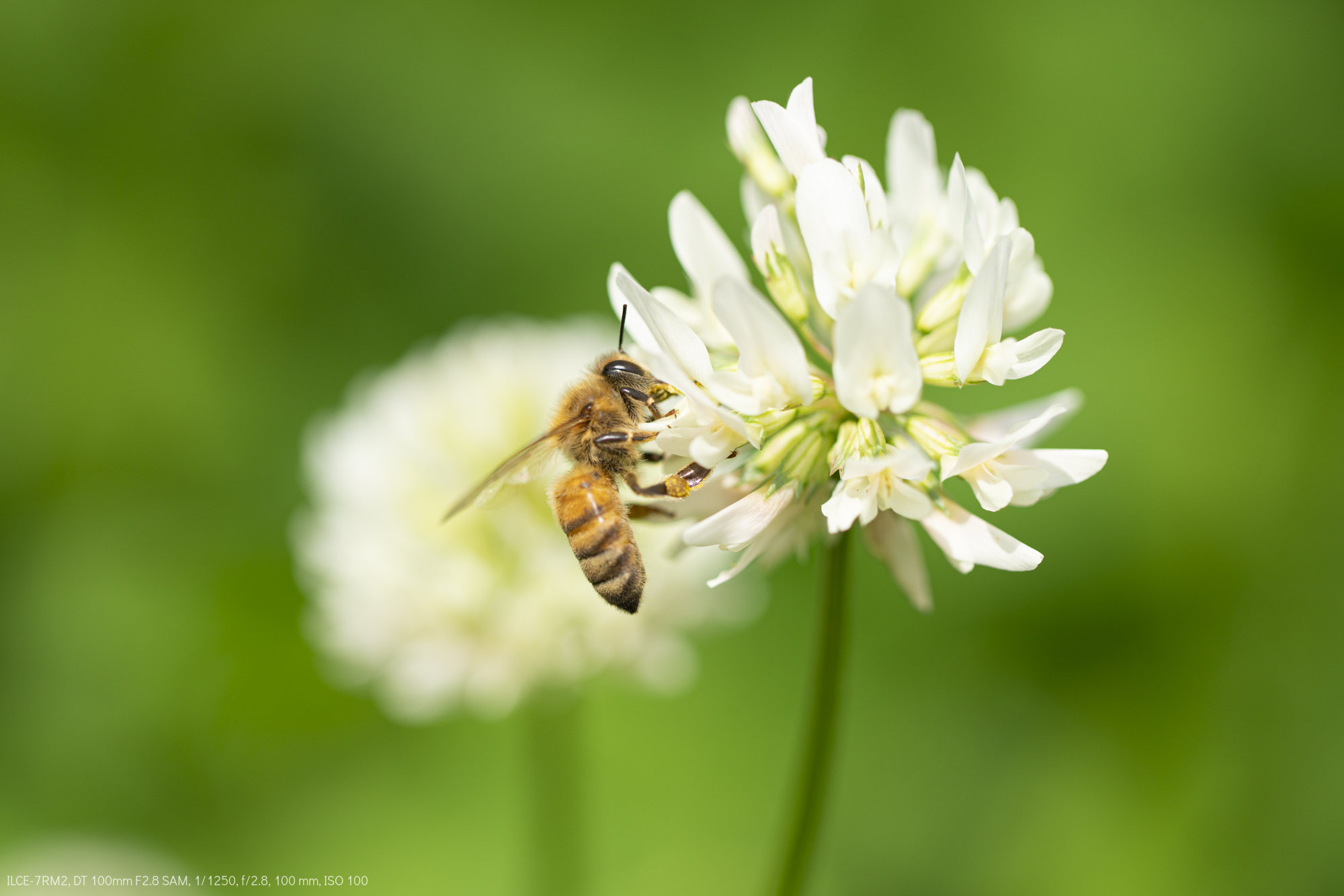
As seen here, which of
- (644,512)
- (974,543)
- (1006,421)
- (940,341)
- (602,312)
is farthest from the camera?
(602,312)

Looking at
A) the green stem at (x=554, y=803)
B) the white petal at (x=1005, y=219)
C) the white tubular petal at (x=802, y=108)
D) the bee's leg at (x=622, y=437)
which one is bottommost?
the green stem at (x=554, y=803)

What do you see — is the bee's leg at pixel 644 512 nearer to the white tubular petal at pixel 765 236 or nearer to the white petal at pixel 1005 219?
the white tubular petal at pixel 765 236

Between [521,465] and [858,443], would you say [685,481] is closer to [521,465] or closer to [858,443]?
[858,443]

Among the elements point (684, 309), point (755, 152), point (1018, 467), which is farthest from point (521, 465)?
point (1018, 467)

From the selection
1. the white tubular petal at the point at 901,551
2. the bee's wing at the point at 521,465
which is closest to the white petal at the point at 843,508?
the white tubular petal at the point at 901,551

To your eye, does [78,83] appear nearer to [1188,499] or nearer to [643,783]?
[643,783]
